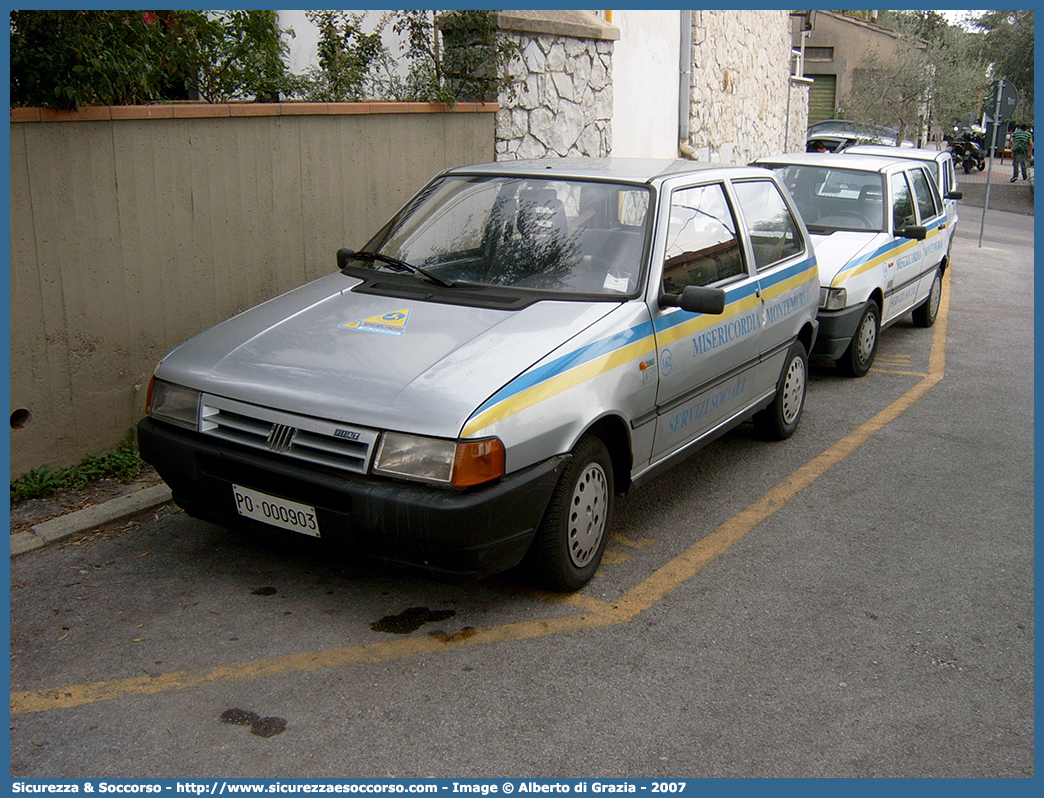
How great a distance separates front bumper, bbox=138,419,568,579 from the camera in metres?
3.69

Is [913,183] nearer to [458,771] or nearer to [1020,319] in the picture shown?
[1020,319]

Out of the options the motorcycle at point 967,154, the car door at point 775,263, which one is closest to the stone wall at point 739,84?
the car door at point 775,263

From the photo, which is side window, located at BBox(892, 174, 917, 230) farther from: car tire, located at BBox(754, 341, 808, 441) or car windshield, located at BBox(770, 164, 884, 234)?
car tire, located at BBox(754, 341, 808, 441)

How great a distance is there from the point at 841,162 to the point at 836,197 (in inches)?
19.3

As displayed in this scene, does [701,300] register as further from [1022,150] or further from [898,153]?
[1022,150]

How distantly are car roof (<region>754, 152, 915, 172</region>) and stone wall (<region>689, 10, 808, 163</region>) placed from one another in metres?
4.57

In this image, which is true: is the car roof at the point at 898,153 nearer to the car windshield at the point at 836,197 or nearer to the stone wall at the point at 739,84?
the car windshield at the point at 836,197

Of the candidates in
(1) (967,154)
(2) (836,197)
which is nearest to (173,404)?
(2) (836,197)

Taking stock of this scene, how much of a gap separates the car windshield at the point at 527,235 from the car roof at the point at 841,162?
512 centimetres

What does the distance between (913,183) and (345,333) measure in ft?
23.8

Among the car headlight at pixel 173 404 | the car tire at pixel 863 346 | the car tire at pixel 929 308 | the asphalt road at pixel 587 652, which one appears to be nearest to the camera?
the asphalt road at pixel 587 652

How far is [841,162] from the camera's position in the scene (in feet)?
31.2

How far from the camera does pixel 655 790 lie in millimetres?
3158

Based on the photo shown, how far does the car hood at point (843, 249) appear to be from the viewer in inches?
319
